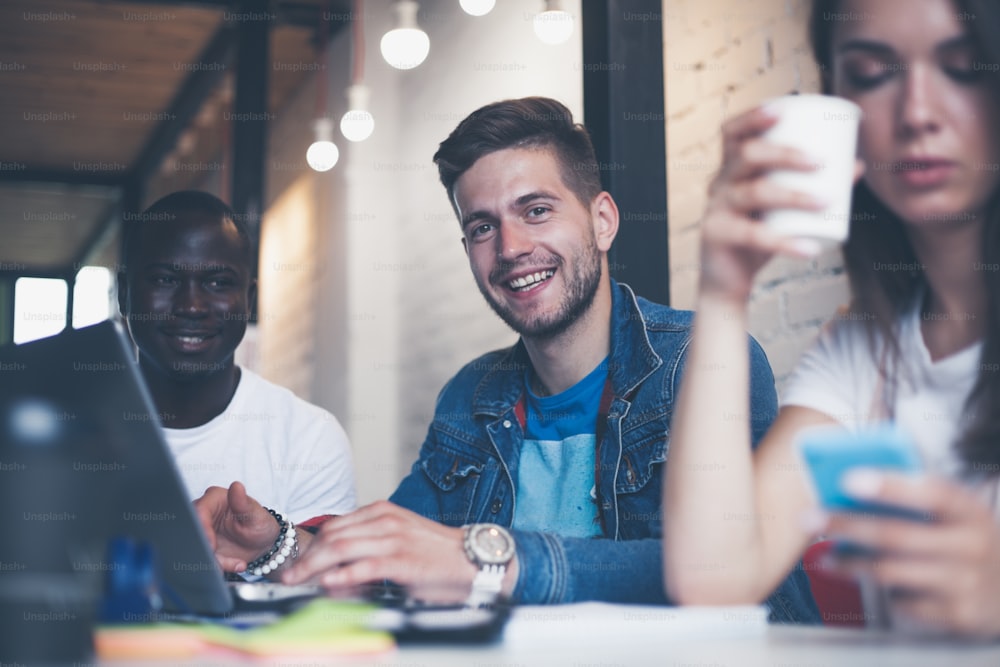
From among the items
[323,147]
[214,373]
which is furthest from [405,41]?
[214,373]

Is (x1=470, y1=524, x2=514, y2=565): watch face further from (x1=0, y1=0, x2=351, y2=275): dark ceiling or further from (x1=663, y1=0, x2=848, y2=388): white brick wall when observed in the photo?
(x1=0, y1=0, x2=351, y2=275): dark ceiling

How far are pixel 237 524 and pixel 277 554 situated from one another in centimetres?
8

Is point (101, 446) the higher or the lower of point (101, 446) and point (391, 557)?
the higher

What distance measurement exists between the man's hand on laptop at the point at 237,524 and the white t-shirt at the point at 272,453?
1.92 ft

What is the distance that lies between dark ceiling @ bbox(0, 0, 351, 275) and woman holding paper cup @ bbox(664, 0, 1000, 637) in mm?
3675

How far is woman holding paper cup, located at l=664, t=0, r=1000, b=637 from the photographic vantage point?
0.67 metres

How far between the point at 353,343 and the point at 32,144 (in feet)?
12.5

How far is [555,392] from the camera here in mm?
1840

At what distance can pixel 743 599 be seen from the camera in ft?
3.32

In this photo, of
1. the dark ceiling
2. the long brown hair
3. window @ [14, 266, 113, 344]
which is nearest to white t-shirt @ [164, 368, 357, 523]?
the long brown hair

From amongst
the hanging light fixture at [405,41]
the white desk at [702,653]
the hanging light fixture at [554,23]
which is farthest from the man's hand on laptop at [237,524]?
the hanging light fixture at [405,41]

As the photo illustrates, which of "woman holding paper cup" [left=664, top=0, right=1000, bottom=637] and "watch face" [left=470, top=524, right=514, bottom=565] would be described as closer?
"woman holding paper cup" [left=664, top=0, right=1000, bottom=637]

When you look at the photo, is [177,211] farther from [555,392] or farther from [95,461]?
[95,461]

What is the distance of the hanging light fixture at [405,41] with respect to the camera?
292 centimetres
